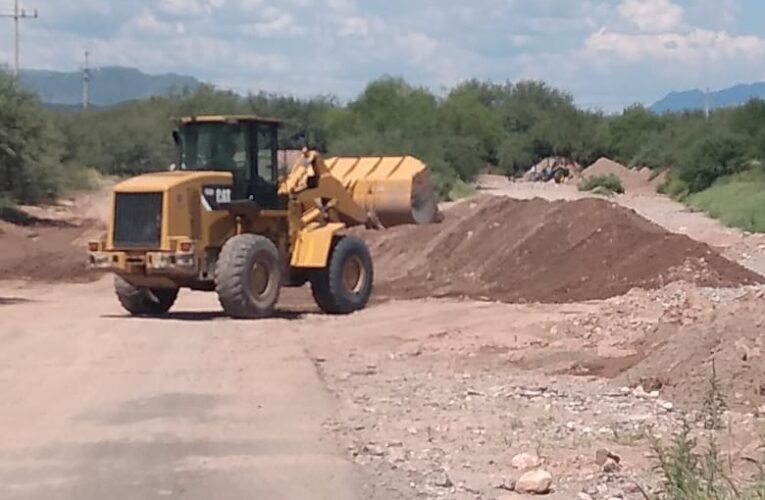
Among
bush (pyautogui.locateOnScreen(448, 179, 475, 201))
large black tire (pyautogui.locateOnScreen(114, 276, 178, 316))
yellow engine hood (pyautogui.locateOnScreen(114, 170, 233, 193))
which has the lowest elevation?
bush (pyautogui.locateOnScreen(448, 179, 475, 201))

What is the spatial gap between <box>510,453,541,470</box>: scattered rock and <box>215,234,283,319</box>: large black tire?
11.0 metres

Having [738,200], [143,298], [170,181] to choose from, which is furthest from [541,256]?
[738,200]

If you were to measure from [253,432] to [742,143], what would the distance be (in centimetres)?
6358

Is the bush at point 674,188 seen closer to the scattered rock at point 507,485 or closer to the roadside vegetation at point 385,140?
the roadside vegetation at point 385,140

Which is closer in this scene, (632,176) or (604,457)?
(604,457)

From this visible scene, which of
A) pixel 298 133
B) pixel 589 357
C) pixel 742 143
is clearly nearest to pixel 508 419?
pixel 589 357

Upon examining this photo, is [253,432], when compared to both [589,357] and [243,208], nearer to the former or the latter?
[589,357]

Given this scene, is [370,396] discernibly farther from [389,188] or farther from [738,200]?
[738,200]

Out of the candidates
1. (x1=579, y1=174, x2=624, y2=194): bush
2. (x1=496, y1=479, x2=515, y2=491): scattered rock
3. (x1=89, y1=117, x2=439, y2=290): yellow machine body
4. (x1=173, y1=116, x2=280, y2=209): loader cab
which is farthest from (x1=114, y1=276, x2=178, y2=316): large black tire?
(x1=579, y1=174, x2=624, y2=194): bush

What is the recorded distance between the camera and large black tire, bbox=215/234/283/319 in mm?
22562

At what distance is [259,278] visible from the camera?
23250 mm

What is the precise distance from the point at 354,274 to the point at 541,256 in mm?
6573

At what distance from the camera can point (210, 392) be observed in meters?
15.7

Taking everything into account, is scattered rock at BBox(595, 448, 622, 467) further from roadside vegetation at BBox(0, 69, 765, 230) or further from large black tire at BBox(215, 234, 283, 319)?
roadside vegetation at BBox(0, 69, 765, 230)
